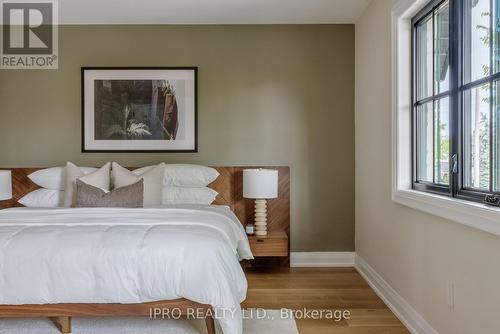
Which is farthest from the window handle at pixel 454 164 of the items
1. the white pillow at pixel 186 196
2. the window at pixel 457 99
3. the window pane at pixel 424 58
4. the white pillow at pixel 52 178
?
the white pillow at pixel 52 178

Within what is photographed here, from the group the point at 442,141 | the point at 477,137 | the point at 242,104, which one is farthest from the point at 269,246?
the point at 477,137

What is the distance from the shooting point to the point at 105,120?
376 cm

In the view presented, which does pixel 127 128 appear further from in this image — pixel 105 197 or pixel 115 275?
pixel 115 275

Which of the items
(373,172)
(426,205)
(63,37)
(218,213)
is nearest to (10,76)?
(63,37)

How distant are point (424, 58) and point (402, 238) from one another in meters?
1.27

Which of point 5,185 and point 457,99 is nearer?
point 457,99

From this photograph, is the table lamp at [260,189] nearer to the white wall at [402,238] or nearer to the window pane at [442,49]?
the white wall at [402,238]

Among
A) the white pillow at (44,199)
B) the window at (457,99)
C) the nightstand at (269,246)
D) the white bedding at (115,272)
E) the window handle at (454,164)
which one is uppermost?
the window at (457,99)

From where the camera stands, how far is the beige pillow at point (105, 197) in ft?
9.39

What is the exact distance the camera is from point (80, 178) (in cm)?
303

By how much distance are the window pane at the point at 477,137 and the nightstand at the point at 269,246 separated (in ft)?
5.92

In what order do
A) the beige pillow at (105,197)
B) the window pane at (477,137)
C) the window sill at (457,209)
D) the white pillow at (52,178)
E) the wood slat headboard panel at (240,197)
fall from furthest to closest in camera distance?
1. the wood slat headboard panel at (240,197)
2. the white pillow at (52,178)
3. the beige pillow at (105,197)
4. the window pane at (477,137)
5. the window sill at (457,209)

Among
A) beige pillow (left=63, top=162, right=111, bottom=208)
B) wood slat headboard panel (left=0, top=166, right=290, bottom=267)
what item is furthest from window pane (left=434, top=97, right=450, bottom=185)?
beige pillow (left=63, top=162, right=111, bottom=208)

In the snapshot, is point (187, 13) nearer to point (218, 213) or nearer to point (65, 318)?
point (218, 213)
